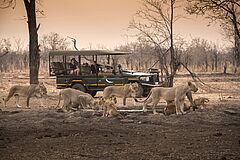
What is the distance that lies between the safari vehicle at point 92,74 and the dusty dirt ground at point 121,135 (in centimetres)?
322

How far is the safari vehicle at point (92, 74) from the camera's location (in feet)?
43.4

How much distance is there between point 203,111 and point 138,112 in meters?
1.37

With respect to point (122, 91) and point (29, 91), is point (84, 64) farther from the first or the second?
point (29, 91)

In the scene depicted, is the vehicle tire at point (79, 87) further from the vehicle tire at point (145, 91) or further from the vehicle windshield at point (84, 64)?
the vehicle tire at point (145, 91)

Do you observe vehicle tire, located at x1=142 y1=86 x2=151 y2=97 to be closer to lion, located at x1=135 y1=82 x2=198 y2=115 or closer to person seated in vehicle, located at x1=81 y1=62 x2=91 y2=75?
person seated in vehicle, located at x1=81 y1=62 x2=91 y2=75

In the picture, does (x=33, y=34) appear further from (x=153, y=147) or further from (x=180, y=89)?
(x=153, y=147)

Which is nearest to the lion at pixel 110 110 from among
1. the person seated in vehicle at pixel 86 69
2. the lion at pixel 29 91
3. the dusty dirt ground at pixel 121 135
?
the dusty dirt ground at pixel 121 135

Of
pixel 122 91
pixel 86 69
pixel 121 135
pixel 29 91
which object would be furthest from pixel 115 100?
pixel 86 69

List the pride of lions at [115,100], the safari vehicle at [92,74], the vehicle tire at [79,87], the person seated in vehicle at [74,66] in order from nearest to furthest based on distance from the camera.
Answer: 1. the pride of lions at [115,100]
2. the safari vehicle at [92,74]
3. the vehicle tire at [79,87]
4. the person seated in vehicle at [74,66]

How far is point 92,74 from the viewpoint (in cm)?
1335

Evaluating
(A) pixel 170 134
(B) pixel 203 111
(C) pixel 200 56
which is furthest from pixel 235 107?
(C) pixel 200 56

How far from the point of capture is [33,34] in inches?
575

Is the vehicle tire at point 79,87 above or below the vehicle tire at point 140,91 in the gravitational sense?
above

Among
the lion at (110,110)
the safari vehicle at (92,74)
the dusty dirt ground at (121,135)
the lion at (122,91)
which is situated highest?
the safari vehicle at (92,74)
